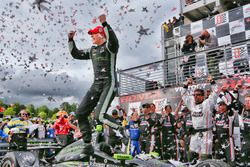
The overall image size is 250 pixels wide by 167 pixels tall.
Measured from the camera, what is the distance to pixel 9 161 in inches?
190

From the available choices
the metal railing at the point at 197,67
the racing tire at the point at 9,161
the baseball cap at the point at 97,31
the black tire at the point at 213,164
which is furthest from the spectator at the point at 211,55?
the racing tire at the point at 9,161

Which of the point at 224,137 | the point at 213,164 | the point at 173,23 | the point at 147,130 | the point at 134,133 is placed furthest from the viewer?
the point at 173,23

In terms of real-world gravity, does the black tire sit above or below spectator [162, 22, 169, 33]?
below

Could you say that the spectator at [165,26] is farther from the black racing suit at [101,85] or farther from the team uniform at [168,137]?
the black racing suit at [101,85]

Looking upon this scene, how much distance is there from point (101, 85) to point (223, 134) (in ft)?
12.9

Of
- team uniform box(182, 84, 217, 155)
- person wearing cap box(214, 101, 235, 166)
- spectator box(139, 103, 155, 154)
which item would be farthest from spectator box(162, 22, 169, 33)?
team uniform box(182, 84, 217, 155)

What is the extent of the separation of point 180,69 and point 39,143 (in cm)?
634

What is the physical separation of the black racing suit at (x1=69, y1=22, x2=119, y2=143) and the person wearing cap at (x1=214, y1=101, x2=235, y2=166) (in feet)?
12.0

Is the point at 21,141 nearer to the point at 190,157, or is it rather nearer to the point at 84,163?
the point at 84,163

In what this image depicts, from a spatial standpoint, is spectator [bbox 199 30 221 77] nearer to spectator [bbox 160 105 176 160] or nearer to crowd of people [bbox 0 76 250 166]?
crowd of people [bbox 0 76 250 166]

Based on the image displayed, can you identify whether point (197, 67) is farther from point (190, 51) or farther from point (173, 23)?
point (173, 23)

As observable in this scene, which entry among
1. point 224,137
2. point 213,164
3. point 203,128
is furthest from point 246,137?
point 213,164

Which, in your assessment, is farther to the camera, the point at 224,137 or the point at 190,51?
the point at 190,51

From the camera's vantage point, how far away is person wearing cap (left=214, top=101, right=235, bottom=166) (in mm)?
7051
